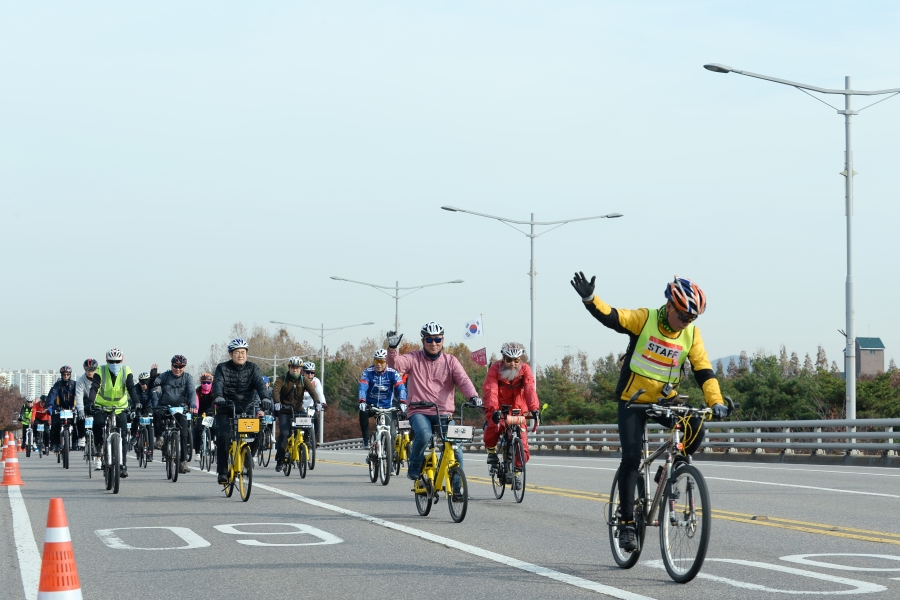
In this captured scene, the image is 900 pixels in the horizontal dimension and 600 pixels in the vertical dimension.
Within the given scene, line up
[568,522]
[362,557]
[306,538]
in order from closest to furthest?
1. [362,557]
2. [306,538]
3. [568,522]

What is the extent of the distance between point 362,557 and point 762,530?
3667 millimetres

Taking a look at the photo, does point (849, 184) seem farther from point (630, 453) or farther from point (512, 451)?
point (630, 453)

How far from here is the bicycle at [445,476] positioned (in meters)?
11.4

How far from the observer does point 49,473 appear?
21.5 metres

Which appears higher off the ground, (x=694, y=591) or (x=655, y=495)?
(x=655, y=495)

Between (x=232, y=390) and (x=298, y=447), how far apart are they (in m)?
4.58

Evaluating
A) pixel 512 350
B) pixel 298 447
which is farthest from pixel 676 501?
pixel 298 447

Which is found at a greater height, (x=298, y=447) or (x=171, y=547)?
(x=298, y=447)

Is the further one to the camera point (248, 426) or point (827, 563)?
point (248, 426)

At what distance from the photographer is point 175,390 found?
1941cm

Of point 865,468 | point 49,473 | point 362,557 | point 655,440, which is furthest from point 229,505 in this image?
point 655,440

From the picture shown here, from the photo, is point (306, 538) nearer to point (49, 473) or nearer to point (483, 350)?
point (49, 473)

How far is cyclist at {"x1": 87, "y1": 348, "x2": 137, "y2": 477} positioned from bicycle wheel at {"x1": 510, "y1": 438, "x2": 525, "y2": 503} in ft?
18.4

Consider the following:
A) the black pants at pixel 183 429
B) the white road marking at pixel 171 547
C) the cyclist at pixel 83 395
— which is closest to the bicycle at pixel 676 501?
the white road marking at pixel 171 547
